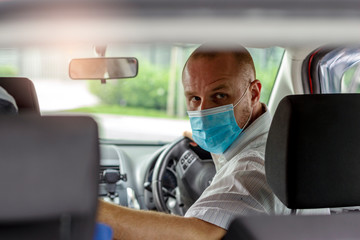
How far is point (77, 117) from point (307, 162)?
29.4 inches

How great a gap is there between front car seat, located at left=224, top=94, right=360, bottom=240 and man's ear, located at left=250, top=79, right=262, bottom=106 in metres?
1.39

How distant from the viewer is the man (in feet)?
7.22

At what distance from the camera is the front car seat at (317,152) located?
5.24 feet

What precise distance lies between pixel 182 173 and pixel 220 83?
3.70ft

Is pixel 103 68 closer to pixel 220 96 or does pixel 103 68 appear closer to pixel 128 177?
pixel 220 96

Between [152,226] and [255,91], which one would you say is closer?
[152,226]

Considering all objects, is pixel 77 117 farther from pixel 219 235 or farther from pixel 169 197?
pixel 169 197

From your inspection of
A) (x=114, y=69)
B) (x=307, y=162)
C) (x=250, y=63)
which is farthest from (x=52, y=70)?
(x=307, y=162)

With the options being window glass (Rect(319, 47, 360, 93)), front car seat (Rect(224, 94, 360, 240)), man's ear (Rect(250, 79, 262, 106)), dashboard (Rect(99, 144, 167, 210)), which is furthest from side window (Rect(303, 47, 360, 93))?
front car seat (Rect(224, 94, 360, 240))

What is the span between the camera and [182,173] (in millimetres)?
3953

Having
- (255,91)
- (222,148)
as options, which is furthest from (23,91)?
(255,91)

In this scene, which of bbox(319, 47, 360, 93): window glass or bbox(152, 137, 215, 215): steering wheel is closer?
bbox(319, 47, 360, 93): window glass

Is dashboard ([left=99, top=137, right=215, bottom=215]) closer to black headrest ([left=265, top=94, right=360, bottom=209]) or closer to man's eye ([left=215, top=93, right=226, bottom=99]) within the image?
man's eye ([left=215, top=93, right=226, bottom=99])

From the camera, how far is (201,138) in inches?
117
